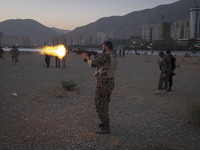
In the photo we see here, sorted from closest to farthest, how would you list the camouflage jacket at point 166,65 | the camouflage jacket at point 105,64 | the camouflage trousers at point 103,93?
1. the camouflage jacket at point 105,64
2. the camouflage trousers at point 103,93
3. the camouflage jacket at point 166,65

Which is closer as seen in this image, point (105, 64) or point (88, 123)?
point (105, 64)

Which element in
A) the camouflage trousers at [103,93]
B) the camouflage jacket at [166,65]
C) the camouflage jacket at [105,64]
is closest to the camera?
the camouflage jacket at [105,64]

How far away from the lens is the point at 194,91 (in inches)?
367

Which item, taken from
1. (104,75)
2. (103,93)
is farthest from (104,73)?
(103,93)

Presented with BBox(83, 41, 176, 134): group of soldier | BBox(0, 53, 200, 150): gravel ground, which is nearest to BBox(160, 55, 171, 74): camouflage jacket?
BBox(0, 53, 200, 150): gravel ground

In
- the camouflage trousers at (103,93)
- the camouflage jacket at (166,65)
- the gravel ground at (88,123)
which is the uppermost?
the camouflage jacket at (166,65)

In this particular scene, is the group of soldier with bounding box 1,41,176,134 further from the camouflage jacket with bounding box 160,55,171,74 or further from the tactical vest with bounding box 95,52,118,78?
the camouflage jacket with bounding box 160,55,171,74

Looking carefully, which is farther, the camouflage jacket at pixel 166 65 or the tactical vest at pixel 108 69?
the camouflage jacket at pixel 166 65

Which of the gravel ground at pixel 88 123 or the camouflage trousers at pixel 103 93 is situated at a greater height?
the camouflage trousers at pixel 103 93

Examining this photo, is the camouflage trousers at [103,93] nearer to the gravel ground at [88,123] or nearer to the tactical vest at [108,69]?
the tactical vest at [108,69]

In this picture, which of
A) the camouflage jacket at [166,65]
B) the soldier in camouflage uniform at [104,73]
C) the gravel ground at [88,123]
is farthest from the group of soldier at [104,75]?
the camouflage jacket at [166,65]

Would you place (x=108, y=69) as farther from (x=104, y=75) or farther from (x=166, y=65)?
(x=166, y=65)

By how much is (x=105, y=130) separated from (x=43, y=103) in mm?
3342

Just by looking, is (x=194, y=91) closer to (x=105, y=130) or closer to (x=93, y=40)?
(x=105, y=130)
